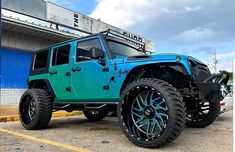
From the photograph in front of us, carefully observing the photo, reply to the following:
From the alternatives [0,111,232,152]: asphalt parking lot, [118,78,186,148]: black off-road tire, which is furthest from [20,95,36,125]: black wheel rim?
[118,78,186,148]: black off-road tire

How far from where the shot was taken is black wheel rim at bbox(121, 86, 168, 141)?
173 inches

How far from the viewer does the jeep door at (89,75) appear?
5.40 metres

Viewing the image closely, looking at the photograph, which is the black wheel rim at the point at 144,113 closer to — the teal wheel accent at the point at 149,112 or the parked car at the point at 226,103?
the teal wheel accent at the point at 149,112

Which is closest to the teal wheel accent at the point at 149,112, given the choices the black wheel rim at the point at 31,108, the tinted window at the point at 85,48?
the tinted window at the point at 85,48

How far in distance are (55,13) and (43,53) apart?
6454mm

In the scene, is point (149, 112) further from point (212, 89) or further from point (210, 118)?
point (210, 118)

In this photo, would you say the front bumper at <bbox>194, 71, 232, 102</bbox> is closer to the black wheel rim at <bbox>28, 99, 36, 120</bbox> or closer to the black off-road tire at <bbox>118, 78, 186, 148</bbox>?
the black off-road tire at <bbox>118, 78, 186, 148</bbox>

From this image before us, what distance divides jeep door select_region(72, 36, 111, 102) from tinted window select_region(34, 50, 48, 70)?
51.8 inches

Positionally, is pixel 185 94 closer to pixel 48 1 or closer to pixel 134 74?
pixel 134 74

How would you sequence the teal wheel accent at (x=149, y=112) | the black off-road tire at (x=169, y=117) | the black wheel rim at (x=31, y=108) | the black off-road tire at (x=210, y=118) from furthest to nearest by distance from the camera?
the black wheel rim at (x=31, y=108) → the black off-road tire at (x=210, y=118) → the teal wheel accent at (x=149, y=112) → the black off-road tire at (x=169, y=117)

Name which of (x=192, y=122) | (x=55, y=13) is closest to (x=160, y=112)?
(x=192, y=122)

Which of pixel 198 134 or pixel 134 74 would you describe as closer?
pixel 134 74

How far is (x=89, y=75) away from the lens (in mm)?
5676

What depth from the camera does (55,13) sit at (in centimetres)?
1330
